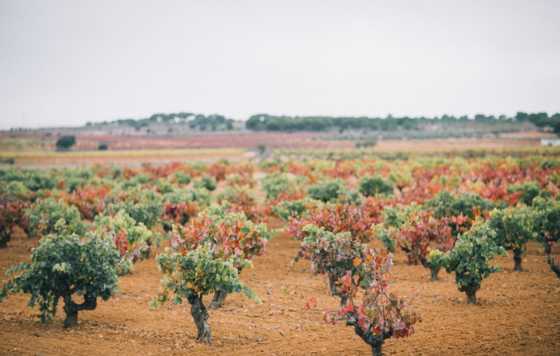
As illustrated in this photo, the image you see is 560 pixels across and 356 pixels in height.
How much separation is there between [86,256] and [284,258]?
36.4 ft

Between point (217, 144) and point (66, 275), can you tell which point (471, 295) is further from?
point (217, 144)

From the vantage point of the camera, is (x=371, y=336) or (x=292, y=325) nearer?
(x=371, y=336)

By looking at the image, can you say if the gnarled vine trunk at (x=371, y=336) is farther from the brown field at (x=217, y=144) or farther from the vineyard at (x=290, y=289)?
the brown field at (x=217, y=144)

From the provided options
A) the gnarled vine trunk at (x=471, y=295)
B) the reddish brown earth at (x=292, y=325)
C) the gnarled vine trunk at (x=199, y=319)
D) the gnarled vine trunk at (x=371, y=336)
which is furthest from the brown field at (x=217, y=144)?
the gnarled vine trunk at (x=371, y=336)

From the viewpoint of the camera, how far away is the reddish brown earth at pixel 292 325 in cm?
1145

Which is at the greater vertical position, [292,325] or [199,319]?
[199,319]

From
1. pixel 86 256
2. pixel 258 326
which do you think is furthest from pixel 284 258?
pixel 86 256

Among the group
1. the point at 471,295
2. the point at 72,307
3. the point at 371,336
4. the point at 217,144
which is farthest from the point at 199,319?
the point at 217,144

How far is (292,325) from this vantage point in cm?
1338

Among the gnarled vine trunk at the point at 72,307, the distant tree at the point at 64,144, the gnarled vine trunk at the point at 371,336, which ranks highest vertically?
the distant tree at the point at 64,144

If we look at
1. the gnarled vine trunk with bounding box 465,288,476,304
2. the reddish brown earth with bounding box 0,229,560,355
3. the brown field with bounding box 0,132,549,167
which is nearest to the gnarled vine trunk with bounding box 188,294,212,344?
the reddish brown earth with bounding box 0,229,560,355

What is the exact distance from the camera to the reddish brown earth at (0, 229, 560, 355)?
1145 centimetres

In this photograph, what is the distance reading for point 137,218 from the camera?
23828 millimetres

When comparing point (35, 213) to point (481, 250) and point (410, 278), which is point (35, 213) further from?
point (481, 250)
